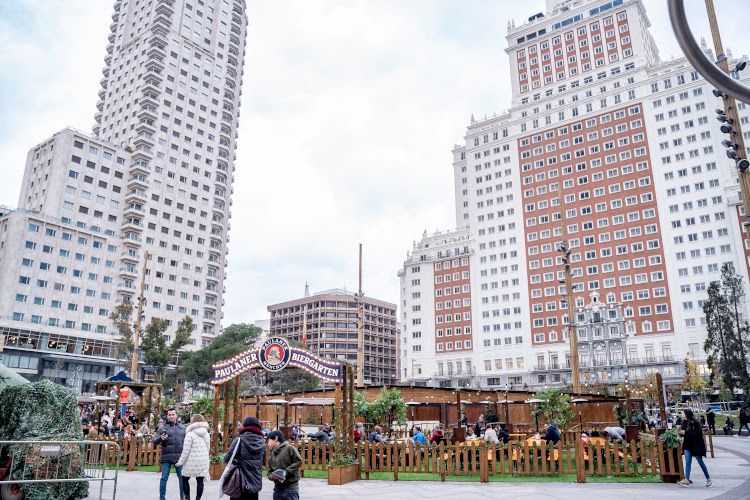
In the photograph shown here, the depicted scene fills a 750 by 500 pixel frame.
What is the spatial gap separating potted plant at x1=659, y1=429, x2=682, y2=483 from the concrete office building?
106 meters

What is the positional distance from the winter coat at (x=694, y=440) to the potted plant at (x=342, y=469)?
28.4ft

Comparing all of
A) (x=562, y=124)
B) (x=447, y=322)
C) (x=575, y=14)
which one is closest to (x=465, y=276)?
(x=447, y=322)

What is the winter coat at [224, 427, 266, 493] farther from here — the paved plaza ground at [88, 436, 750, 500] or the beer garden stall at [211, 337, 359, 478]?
the beer garden stall at [211, 337, 359, 478]

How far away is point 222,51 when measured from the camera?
98.4 meters

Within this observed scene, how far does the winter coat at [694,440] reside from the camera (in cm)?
1284

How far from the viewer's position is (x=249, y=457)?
7.60 metres

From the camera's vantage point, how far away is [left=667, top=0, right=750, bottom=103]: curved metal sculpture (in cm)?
358

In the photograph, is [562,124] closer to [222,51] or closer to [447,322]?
[447,322]

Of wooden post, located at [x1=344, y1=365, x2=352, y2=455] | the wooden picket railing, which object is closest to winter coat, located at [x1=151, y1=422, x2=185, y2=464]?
wooden post, located at [x1=344, y1=365, x2=352, y2=455]

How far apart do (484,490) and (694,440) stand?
17.5 feet

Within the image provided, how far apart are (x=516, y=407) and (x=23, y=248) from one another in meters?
59.6

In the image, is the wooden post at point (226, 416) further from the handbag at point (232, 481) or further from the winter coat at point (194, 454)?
the handbag at point (232, 481)

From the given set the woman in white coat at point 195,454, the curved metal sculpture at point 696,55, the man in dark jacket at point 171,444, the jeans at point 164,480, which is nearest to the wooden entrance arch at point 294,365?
the man in dark jacket at point 171,444

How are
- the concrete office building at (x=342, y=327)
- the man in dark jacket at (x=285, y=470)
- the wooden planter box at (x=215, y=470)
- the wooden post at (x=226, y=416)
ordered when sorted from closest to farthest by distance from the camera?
the man in dark jacket at (x=285, y=470), the wooden planter box at (x=215, y=470), the wooden post at (x=226, y=416), the concrete office building at (x=342, y=327)
